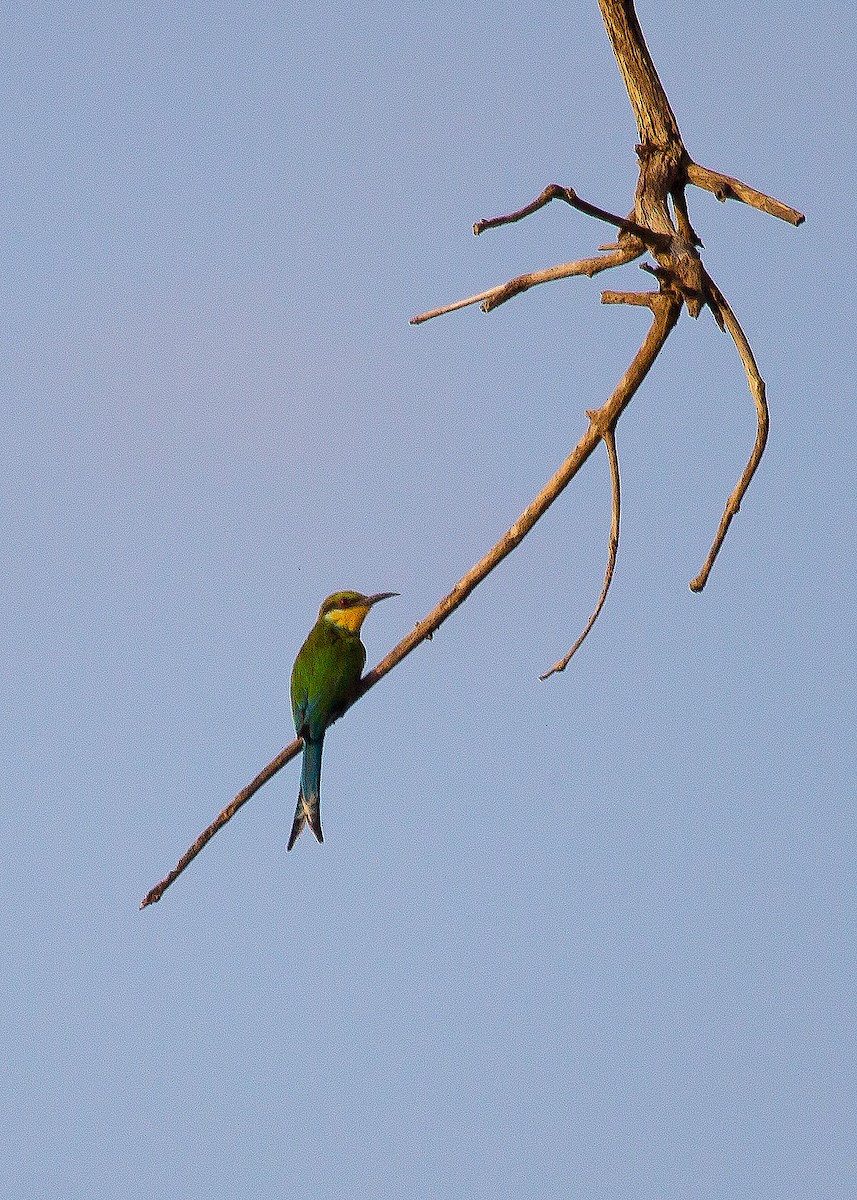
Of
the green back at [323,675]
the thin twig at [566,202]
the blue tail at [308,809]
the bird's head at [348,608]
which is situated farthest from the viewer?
the bird's head at [348,608]

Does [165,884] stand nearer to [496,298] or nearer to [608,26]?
[496,298]

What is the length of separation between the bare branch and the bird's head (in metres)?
5.07

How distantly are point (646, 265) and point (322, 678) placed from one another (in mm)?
4763

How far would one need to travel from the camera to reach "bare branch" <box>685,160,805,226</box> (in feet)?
9.69

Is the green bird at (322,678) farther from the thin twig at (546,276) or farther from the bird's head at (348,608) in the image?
Answer: the thin twig at (546,276)

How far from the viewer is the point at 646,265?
3.00 m

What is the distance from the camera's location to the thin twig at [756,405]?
3131mm

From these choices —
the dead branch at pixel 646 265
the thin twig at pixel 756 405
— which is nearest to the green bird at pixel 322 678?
the dead branch at pixel 646 265

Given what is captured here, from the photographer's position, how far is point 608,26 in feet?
11.0

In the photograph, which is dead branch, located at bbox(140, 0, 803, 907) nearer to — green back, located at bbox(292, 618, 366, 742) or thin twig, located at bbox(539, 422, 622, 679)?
thin twig, located at bbox(539, 422, 622, 679)

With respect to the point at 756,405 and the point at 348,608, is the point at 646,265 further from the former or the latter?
the point at 348,608

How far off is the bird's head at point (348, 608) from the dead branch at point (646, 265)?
4.72 m

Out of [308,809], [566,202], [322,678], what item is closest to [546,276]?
[566,202]

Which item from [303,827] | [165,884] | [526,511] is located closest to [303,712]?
[303,827]
